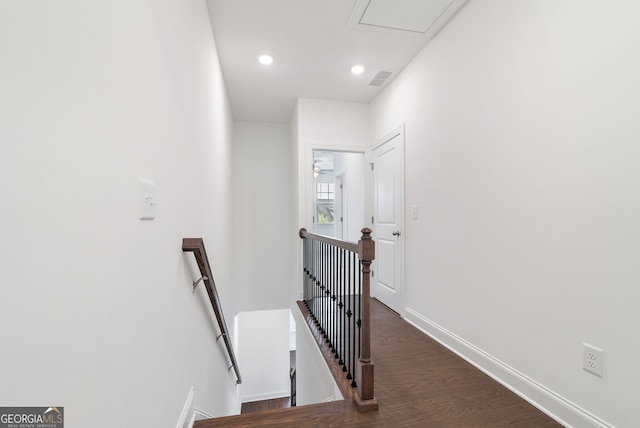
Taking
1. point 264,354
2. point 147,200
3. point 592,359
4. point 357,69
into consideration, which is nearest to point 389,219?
point 357,69

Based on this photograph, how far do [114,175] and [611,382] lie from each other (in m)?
2.14

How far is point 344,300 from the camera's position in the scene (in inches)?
76.3

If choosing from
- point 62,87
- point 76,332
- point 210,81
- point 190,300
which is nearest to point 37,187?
point 62,87

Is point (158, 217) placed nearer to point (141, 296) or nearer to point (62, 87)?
point (141, 296)

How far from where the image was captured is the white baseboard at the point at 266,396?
5289 millimetres

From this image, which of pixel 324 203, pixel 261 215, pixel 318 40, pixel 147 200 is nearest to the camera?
pixel 147 200

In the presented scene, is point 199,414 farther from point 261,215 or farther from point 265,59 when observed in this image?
point 261,215

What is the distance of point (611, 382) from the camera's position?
49.3 inches

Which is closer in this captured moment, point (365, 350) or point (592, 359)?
point (592, 359)

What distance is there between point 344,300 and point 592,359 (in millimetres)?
1301

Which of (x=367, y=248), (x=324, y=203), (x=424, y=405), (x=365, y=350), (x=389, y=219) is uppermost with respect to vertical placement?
(x=324, y=203)

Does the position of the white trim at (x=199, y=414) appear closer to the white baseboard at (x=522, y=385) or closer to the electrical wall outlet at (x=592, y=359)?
the white baseboard at (x=522, y=385)

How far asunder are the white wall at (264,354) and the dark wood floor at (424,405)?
348 centimetres

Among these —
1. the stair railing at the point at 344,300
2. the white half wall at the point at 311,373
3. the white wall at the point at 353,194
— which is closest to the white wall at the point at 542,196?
the stair railing at the point at 344,300
